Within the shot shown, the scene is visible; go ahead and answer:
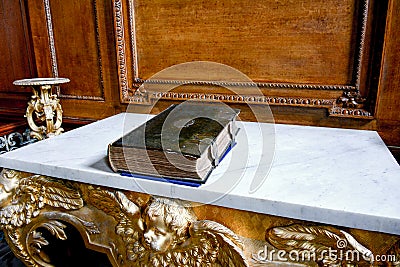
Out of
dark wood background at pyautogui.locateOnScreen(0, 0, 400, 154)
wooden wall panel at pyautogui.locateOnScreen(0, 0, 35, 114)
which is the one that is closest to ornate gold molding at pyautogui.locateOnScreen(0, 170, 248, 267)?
dark wood background at pyautogui.locateOnScreen(0, 0, 400, 154)

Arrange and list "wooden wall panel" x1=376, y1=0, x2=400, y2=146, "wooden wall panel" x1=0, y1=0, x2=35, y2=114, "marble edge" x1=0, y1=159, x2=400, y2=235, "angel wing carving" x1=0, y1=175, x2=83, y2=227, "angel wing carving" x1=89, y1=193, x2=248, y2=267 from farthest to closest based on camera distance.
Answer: "wooden wall panel" x1=0, y1=0, x2=35, y2=114, "wooden wall panel" x1=376, y1=0, x2=400, y2=146, "angel wing carving" x1=0, y1=175, x2=83, y2=227, "angel wing carving" x1=89, y1=193, x2=248, y2=267, "marble edge" x1=0, y1=159, x2=400, y2=235

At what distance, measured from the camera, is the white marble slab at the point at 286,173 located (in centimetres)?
47

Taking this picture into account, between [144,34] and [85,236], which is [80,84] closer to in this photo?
[144,34]

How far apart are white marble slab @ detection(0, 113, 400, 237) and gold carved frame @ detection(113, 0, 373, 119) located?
9 cm

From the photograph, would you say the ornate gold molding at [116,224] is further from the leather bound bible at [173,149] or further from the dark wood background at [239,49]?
the dark wood background at [239,49]

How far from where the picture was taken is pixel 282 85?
886mm

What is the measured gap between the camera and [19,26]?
127cm

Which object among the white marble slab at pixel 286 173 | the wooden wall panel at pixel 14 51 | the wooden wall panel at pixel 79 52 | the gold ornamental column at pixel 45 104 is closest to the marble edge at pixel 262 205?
the white marble slab at pixel 286 173

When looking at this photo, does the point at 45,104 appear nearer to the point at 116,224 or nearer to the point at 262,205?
the point at 116,224

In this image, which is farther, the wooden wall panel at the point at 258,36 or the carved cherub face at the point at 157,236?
the wooden wall panel at the point at 258,36

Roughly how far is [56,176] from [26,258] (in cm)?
28

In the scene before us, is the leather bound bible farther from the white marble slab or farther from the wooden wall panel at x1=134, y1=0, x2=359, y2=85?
the wooden wall panel at x1=134, y1=0, x2=359, y2=85

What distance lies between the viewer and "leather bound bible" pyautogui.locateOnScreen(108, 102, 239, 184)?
53 centimetres

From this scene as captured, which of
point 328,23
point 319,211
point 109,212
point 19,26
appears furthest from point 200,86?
point 19,26
